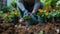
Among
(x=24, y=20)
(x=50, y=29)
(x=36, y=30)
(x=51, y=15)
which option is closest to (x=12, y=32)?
(x=36, y=30)

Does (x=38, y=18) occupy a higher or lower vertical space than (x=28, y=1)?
lower

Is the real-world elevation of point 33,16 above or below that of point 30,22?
above

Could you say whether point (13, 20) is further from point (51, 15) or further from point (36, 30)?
point (36, 30)

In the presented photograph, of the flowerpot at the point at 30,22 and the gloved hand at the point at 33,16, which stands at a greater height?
the gloved hand at the point at 33,16

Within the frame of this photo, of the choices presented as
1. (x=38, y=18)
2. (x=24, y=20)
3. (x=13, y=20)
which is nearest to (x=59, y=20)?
(x=38, y=18)

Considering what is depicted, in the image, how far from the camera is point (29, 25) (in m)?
3.29

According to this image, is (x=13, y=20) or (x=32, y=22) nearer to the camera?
(x=32, y=22)

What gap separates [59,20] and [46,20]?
9.8 inches

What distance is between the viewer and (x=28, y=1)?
11.6 ft

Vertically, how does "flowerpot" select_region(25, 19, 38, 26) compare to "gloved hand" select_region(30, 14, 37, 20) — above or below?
below

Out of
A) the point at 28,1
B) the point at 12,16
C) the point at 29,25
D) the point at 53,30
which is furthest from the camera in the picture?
the point at 12,16

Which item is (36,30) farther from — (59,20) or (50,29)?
(59,20)

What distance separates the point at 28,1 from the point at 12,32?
104 cm

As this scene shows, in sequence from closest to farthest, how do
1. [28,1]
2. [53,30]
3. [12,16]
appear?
1. [53,30]
2. [28,1]
3. [12,16]
